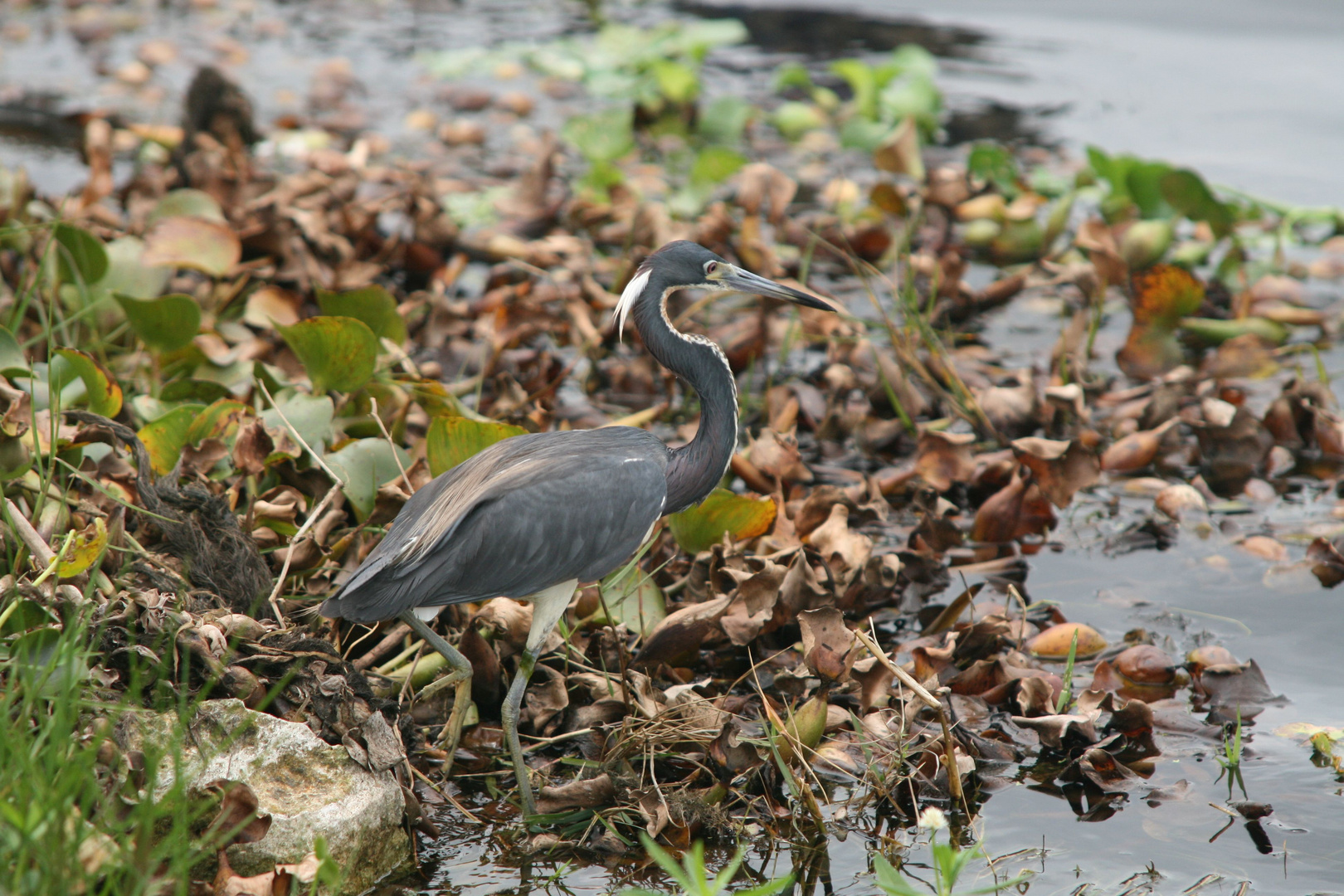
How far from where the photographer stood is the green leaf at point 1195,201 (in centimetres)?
589

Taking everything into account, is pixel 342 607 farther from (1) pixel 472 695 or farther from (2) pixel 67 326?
(2) pixel 67 326

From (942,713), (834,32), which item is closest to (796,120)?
(834,32)

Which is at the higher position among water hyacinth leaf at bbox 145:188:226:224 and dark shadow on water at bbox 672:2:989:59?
dark shadow on water at bbox 672:2:989:59

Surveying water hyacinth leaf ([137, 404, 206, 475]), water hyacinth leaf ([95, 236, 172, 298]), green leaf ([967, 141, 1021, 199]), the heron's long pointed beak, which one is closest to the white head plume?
the heron's long pointed beak

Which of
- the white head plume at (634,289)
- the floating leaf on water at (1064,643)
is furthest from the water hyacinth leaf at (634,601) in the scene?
the floating leaf on water at (1064,643)

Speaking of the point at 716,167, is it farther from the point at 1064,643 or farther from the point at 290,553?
the point at 290,553

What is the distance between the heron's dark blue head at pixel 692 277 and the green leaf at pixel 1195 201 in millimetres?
2987

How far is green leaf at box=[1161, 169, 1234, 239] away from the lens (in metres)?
5.89

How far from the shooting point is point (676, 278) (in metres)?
3.70

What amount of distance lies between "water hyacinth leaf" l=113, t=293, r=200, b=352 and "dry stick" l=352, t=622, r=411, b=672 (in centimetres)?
139

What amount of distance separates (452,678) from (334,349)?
3.83 ft

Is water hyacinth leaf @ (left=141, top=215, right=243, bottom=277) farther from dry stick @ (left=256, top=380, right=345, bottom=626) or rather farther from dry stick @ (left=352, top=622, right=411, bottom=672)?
dry stick @ (left=352, top=622, right=411, bottom=672)

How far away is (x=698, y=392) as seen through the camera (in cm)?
362

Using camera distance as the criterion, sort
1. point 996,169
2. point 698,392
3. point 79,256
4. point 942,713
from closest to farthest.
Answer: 1. point 942,713
2. point 698,392
3. point 79,256
4. point 996,169
